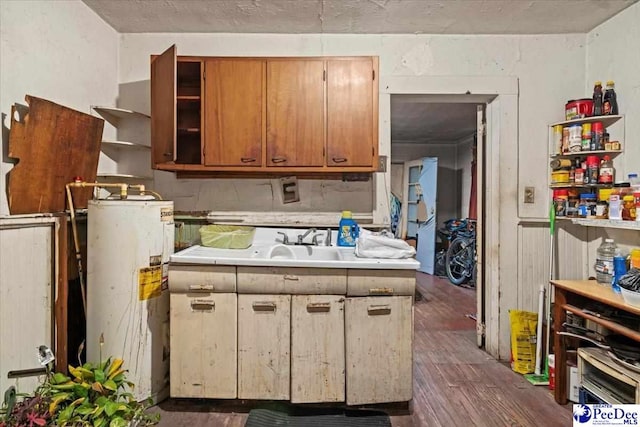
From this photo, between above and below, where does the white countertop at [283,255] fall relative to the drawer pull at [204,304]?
above

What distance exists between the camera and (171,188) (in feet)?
8.41

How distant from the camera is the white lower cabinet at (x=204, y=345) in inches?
74.5

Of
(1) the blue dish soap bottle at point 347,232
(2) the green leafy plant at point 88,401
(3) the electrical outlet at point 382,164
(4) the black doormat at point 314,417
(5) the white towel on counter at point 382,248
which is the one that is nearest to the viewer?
(2) the green leafy plant at point 88,401

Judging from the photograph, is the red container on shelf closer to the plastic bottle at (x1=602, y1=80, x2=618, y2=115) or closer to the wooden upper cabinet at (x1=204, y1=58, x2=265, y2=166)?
the plastic bottle at (x1=602, y1=80, x2=618, y2=115)

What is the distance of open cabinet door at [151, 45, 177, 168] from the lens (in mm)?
2086

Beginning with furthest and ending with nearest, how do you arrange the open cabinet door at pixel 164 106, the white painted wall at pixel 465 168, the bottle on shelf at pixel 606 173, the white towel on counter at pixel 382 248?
the white painted wall at pixel 465 168, the bottle on shelf at pixel 606 173, the open cabinet door at pixel 164 106, the white towel on counter at pixel 382 248

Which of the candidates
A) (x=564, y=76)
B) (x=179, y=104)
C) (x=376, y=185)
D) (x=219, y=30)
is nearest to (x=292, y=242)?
(x=376, y=185)

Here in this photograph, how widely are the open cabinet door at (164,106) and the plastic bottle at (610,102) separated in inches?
106

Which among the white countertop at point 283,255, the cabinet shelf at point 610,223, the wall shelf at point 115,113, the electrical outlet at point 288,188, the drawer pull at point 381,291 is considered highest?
the wall shelf at point 115,113

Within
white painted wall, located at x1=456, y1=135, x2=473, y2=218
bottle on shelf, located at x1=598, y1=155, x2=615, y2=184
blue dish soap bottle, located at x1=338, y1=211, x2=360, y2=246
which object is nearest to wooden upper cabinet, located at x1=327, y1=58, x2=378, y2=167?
blue dish soap bottle, located at x1=338, y1=211, x2=360, y2=246

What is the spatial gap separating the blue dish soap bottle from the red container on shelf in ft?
5.40

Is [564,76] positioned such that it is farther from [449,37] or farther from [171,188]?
[171,188]

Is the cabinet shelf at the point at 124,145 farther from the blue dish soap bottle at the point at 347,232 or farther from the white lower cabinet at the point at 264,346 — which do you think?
the blue dish soap bottle at the point at 347,232

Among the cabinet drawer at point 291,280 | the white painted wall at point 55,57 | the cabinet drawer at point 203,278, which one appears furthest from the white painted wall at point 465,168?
the white painted wall at point 55,57
